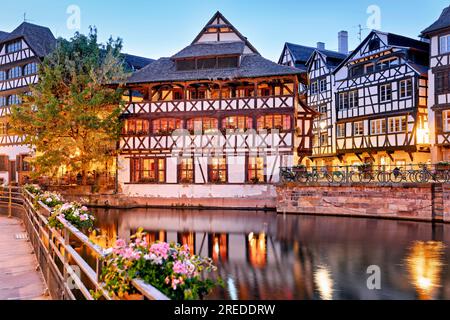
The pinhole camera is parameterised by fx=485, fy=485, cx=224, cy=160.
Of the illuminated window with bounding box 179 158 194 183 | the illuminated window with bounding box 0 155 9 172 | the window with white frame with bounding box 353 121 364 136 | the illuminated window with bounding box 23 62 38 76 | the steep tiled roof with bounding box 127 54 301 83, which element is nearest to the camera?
the steep tiled roof with bounding box 127 54 301 83

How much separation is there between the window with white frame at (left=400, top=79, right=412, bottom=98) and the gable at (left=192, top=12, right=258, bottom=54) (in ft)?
35.4

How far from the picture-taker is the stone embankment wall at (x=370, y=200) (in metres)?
24.5

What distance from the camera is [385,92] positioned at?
36.1m

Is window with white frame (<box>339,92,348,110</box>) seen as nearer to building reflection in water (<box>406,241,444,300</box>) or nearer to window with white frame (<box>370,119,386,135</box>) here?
window with white frame (<box>370,119,386,135</box>)

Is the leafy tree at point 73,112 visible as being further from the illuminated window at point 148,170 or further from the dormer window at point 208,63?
the dormer window at point 208,63

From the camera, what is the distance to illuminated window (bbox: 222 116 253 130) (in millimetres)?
31578

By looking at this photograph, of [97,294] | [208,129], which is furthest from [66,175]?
[97,294]

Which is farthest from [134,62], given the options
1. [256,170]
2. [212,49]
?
[256,170]

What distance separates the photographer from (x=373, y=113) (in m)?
36.6

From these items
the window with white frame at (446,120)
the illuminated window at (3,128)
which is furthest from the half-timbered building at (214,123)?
the illuminated window at (3,128)

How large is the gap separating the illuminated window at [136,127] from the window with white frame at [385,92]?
1745 cm

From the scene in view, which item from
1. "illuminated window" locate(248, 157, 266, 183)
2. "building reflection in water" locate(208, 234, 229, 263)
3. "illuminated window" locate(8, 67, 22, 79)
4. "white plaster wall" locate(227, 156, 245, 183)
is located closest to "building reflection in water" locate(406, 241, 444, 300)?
"building reflection in water" locate(208, 234, 229, 263)

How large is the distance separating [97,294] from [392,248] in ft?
48.2

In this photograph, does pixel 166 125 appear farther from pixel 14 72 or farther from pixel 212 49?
pixel 14 72
